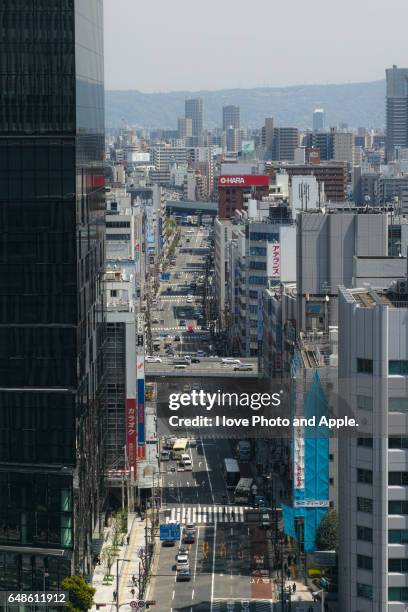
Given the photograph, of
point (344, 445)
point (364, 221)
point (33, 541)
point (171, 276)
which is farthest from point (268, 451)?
point (171, 276)

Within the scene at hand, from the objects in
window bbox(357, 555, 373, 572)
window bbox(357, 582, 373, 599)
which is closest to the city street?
window bbox(357, 555, 373, 572)

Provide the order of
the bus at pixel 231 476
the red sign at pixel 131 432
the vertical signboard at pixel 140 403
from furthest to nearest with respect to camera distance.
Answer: the bus at pixel 231 476 → the vertical signboard at pixel 140 403 → the red sign at pixel 131 432

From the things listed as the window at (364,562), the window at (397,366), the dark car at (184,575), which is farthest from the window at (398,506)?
the dark car at (184,575)

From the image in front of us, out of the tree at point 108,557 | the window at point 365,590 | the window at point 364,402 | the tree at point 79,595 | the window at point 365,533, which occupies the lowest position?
the tree at point 108,557

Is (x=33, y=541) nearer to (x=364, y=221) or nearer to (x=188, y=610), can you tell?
(x=188, y=610)

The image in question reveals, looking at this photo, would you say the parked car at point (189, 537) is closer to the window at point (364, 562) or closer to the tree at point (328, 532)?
the tree at point (328, 532)

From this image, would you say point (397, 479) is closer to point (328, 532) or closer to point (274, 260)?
Answer: point (328, 532)
